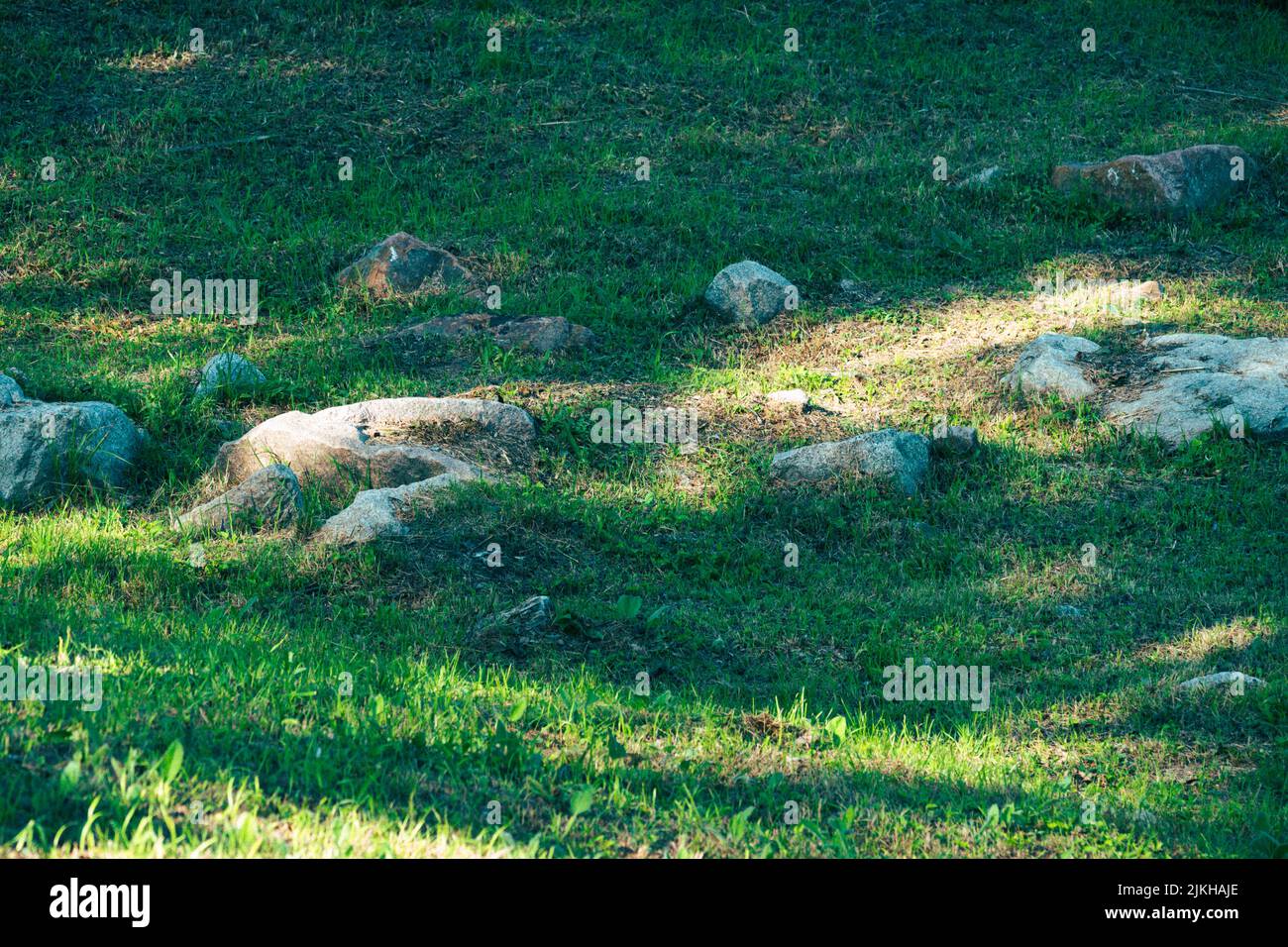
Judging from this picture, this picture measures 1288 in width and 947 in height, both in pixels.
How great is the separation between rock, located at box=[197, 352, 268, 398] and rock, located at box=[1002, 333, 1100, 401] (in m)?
5.55

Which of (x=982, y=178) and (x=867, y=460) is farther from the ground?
(x=982, y=178)

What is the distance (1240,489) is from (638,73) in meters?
8.63

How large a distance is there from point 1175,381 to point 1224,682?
11.2 ft

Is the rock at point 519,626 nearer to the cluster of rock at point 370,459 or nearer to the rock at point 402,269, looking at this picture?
the cluster of rock at point 370,459

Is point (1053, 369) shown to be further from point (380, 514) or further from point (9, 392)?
point (9, 392)

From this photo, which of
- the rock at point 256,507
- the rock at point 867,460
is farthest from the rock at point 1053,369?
the rock at point 256,507

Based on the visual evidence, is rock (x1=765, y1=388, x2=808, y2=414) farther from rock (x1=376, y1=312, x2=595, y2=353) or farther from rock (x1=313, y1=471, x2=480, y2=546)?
rock (x1=313, y1=471, x2=480, y2=546)

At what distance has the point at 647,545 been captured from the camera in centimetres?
704

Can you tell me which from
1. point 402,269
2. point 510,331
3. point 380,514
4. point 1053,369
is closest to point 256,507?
point 380,514

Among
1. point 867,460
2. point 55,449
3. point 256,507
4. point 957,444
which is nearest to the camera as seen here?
point 256,507

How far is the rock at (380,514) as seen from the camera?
6.48m

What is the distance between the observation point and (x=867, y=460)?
7.63 metres

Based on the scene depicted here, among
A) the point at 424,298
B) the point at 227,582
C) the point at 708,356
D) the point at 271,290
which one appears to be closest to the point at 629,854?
the point at 227,582

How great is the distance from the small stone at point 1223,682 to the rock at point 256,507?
4.81 meters
